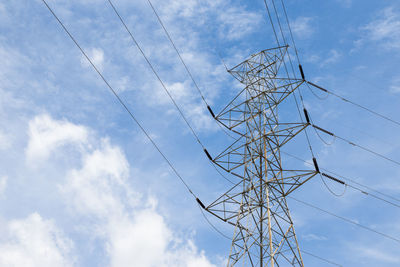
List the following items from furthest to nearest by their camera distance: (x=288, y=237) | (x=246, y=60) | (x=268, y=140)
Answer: (x=246, y=60)
(x=268, y=140)
(x=288, y=237)

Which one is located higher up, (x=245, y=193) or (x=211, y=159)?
(x=211, y=159)

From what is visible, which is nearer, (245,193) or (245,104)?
(245,193)

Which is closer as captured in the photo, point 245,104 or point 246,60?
point 245,104

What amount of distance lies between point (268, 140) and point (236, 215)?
13.4 feet

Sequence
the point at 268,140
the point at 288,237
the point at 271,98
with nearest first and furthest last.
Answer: the point at 288,237
the point at 268,140
the point at 271,98

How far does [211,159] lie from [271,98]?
474cm

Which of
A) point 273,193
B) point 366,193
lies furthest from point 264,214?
point 366,193

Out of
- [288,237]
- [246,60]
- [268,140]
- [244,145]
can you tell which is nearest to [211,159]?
[244,145]

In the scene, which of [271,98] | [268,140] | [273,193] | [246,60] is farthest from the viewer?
[246,60]

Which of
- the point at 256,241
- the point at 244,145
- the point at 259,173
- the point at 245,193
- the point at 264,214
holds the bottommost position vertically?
the point at 256,241

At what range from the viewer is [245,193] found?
15844mm

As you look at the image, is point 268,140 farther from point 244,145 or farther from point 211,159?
→ point 211,159

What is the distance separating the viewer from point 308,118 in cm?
1553

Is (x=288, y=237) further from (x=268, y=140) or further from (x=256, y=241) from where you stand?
(x=268, y=140)
